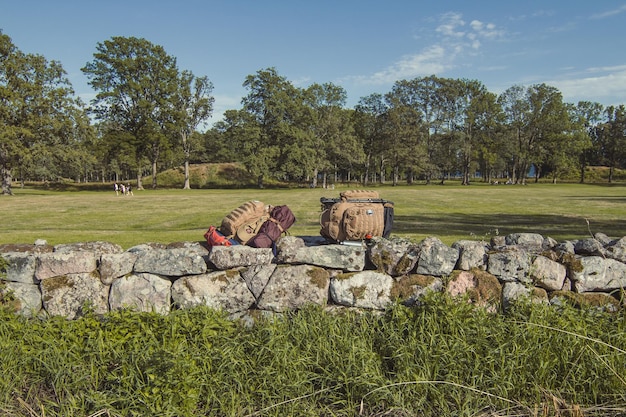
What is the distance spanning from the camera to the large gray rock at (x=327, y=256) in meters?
4.25

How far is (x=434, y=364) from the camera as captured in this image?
3.31 m

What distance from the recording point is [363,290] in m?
4.11

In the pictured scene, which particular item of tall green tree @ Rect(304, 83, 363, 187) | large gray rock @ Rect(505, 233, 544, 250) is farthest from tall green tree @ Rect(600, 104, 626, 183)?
large gray rock @ Rect(505, 233, 544, 250)

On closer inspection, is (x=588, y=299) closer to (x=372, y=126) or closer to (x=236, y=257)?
(x=236, y=257)

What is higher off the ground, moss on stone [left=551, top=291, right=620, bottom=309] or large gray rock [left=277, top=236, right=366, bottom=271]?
large gray rock [left=277, top=236, right=366, bottom=271]

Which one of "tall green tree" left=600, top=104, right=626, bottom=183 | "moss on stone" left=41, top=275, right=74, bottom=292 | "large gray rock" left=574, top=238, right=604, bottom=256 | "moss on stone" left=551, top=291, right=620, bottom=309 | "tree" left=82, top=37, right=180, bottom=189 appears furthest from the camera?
"tall green tree" left=600, top=104, right=626, bottom=183

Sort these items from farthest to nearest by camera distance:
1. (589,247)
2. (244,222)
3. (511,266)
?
1. (244,222)
2. (589,247)
3. (511,266)

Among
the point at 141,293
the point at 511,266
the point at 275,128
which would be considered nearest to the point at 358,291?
the point at 511,266

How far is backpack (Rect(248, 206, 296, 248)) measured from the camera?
4.98 meters

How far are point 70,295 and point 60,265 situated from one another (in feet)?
1.05

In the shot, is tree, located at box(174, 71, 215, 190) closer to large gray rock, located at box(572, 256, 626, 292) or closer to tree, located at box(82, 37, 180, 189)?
tree, located at box(82, 37, 180, 189)

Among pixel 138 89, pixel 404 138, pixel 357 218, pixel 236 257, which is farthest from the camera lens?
pixel 404 138

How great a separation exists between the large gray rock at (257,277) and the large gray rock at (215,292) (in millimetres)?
46

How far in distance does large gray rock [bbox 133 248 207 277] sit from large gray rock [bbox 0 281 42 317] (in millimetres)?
992
